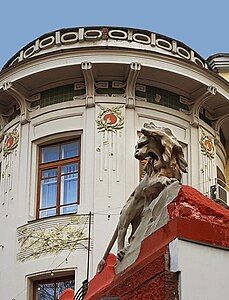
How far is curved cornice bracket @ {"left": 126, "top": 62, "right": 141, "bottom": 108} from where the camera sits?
68.5 feet

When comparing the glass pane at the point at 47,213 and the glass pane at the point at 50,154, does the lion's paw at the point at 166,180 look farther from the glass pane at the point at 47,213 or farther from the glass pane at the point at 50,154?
the glass pane at the point at 50,154

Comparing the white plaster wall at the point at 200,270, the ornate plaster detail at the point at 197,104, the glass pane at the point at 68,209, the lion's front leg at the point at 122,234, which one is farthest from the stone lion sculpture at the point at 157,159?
the ornate plaster detail at the point at 197,104

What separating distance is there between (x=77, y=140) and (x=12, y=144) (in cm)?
191

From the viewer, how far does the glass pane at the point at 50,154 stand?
835 inches

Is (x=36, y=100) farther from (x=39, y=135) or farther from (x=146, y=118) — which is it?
(x=146, y=118)

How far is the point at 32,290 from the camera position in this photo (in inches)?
780

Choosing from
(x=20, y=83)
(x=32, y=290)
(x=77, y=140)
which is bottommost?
(x=32, y=290)

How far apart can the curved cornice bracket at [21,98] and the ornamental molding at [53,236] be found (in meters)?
3.13

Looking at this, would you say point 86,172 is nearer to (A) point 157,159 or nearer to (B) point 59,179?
(B) point 59,179

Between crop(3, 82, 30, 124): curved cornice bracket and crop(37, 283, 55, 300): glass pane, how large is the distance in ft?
14.9

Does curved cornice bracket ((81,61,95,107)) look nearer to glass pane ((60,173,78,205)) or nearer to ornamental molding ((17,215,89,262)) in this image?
glass pane ((60,173,78,205))

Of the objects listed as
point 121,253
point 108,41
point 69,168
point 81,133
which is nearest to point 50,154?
point 69,168

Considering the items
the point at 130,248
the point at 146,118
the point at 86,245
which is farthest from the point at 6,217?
the point at 130,248

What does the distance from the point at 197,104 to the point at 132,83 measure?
2.03m
